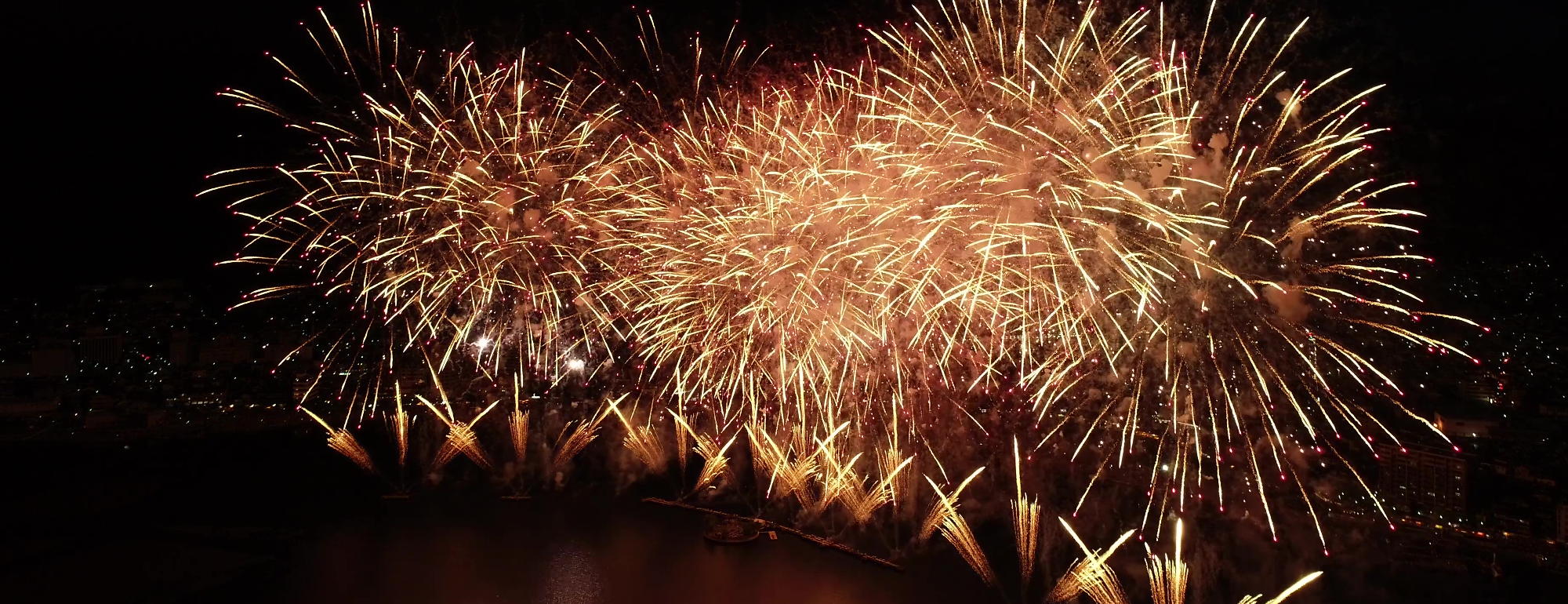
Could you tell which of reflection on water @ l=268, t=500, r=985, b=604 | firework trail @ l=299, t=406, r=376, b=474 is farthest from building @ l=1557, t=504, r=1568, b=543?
firework trail @ l=299, t=406, r=376, b=474

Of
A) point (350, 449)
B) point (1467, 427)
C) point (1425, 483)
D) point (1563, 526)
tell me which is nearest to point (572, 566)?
point (350, 449)

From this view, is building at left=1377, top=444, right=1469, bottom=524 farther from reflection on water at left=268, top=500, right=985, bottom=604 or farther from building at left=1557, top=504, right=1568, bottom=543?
reflection on water at left=268, top=500, right=985, bottom=604

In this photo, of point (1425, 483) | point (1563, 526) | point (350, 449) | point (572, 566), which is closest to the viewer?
point (1563, 526)

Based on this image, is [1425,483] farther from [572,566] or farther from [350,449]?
[350,449]

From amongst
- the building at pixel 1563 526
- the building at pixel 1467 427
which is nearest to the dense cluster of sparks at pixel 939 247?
the building at pixel 1467 427

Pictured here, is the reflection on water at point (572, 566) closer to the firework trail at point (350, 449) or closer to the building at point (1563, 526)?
the firework trail at point (350, 449)

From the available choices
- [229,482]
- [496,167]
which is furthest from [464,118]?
[229,482]

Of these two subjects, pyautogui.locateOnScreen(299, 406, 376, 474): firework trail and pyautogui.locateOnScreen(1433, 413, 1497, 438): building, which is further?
pyautogui.locateOnScreen(299, 406, 376, 474): firework trail
